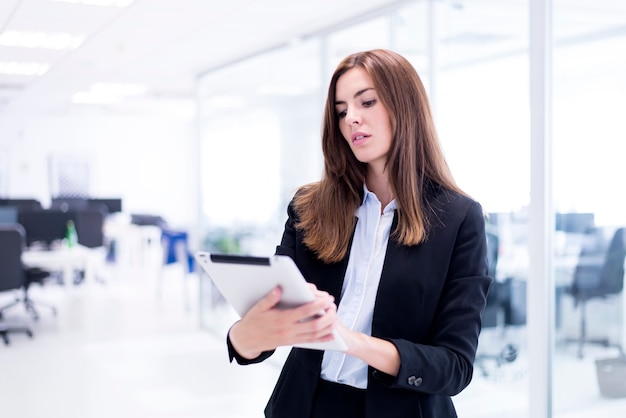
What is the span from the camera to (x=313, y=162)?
4785 mm

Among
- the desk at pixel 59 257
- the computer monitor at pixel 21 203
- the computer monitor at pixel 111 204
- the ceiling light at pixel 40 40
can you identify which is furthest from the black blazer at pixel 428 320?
the computer monitor at pixel 111 204

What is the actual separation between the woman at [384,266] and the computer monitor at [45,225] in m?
6.98

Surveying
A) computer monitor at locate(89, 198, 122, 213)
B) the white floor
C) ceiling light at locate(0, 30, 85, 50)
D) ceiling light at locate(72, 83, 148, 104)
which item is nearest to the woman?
the white floor

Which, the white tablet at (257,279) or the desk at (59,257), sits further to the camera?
the desk at (59,257)

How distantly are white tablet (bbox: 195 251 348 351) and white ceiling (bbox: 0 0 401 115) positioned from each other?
10.2ft

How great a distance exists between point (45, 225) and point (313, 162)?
4380 millimetres

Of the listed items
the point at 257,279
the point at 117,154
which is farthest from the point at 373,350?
the point at 117,154

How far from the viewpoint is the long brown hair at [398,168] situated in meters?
1.33

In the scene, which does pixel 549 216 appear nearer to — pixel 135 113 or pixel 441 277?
pixel 441 277

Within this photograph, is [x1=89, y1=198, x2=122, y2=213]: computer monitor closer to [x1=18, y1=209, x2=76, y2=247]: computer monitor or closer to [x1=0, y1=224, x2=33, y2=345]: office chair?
[x1=18, y1=209, x2=76, y2=247]: computer monitor

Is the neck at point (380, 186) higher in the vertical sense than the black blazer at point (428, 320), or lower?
higher

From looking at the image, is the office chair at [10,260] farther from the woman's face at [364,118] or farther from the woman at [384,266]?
the woman's face at [364,118]

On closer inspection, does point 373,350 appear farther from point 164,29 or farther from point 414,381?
point 164,29

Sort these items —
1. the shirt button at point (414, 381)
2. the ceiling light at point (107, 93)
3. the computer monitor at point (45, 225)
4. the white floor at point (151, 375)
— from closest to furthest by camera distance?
the shirt button at point (414, 381)
the white floor at point (151, 375)
the computer monitor at point (45, 225)
the ceiling light at point (107, 93)
